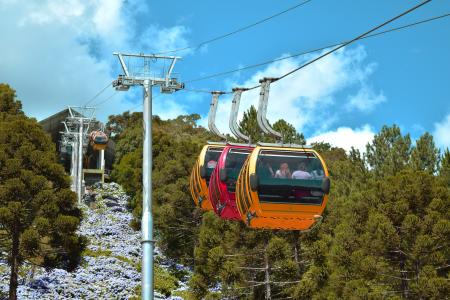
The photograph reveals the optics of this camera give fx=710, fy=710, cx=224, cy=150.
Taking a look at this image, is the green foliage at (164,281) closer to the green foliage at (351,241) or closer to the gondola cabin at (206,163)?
the green foliage at (351,241)

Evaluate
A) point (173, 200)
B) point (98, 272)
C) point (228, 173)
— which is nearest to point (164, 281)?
point (98, 272)

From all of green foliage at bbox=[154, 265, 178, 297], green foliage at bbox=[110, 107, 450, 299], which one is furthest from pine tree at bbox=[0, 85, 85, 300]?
green foliage at bbox=[154, 265, 178, 297]

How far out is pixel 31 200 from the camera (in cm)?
2631

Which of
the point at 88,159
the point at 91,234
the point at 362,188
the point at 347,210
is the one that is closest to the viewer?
the point at 347,210

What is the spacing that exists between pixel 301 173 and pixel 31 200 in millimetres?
15068

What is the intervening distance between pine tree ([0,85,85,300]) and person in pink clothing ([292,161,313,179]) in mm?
14101

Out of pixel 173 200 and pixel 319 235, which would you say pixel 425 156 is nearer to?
pixel 319 235

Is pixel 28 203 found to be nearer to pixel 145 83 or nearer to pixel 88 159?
pixel 145 83

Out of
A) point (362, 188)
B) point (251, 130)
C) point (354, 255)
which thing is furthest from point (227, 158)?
point (251, 130)

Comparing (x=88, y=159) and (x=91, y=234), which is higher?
(x=88, y=159)

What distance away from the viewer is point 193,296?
32.4 meters

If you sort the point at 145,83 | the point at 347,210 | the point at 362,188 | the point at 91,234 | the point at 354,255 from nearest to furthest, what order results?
1. the point at 145,83
2. the point at 354,255
3. the point at 347,210
4. the point at 362,188
5. the point at 91,234

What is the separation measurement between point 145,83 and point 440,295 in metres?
14.9

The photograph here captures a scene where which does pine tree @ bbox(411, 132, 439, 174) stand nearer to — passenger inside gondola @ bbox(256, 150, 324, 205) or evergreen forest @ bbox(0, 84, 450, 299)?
evergreen forest @ bbox(0, 84, 450, 299)
